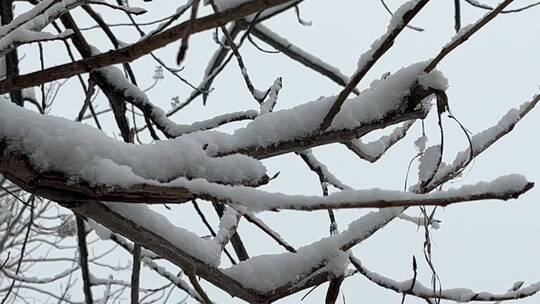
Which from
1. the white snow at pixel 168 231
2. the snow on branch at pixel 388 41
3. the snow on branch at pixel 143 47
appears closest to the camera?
the snow on branch at pixel 143 47

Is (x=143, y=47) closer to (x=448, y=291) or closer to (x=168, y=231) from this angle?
(x=168, y=231)

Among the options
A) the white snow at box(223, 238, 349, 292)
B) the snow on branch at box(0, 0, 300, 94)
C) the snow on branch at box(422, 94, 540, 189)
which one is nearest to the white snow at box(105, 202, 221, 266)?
the white snow at box(223, 238, 349, 292)

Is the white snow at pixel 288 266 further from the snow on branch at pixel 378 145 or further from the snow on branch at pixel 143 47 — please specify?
the snow on branch at pixel 143 47

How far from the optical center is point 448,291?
1020 mm

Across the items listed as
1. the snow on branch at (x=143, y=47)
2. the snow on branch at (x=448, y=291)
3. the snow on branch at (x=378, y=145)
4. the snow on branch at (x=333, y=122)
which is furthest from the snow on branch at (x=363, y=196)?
the snow on branch at (x=448, y=291)

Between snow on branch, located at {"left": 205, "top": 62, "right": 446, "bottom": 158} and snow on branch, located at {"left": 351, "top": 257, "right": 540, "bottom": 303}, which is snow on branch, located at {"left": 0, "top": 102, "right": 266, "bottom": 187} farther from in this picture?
snow on branch, located at {"left": 351, "top": 257, "right": 540, "bottom": 303}

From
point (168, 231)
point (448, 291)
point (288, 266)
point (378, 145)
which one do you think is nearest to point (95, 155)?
point (168, 231)

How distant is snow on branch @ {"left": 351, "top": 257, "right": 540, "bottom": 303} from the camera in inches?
38.0

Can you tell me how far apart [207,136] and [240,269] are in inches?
7.1

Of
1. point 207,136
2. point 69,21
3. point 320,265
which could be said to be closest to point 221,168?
point 207,136

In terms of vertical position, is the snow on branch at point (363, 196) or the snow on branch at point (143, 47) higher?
the snow on branch at point (143, 47)

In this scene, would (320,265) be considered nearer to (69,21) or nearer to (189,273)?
(189,273)

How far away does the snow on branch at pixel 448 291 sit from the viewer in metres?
0.96

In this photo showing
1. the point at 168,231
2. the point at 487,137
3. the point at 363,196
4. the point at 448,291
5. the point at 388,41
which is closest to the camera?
the point at 363,196
